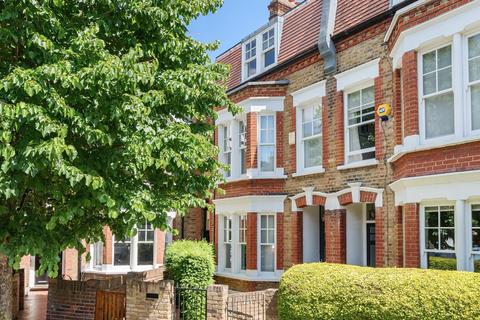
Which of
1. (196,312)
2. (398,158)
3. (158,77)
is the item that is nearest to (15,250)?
(158,77)

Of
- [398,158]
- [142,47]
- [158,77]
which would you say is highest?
[142,47]

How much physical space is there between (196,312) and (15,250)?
16.0 ft

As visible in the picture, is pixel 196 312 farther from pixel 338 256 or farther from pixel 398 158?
pixel 398 158

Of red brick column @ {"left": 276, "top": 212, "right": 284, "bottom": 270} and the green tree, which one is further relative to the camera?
red brick column @ {"left": 276, "top": 212, "right": 284, "bottom": 270}

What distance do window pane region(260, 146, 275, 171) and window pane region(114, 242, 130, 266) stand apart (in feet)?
25.1

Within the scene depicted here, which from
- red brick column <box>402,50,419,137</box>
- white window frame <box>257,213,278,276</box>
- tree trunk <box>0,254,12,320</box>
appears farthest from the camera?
white window frame <box>257,213,278,276</box>

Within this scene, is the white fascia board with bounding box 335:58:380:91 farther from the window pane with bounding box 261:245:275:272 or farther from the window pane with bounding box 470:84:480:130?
the window pane with bounding box 261:245:275:272

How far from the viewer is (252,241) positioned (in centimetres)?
1611

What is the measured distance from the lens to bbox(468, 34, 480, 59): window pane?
9328 millimetres

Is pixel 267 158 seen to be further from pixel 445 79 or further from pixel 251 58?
pixel 445 79

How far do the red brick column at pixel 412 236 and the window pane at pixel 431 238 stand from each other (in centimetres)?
18

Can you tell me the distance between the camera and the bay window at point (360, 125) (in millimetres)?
13031

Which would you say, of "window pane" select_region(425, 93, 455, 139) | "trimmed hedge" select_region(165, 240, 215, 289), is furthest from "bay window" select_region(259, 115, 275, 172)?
"window pane" select_region(425, 93, 455, 139)

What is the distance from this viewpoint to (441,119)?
999cm
